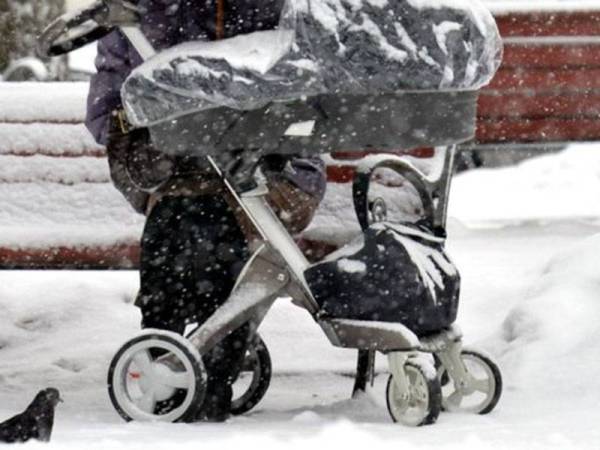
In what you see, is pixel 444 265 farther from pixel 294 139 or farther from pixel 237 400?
pixel 237 400

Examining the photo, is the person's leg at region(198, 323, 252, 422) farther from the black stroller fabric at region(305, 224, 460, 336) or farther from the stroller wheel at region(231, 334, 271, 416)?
the stroller wheel at region(231, 334, 271, 416)

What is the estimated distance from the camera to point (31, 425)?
14.7 feet

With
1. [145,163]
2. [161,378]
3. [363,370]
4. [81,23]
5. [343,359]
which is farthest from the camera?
[343,359]

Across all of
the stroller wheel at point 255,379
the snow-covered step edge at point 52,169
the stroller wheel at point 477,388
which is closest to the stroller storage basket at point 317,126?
the stroller wheel at point 477,388

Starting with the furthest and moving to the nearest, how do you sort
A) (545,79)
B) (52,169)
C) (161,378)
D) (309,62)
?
1. (545,79)
2. (52,169)
3. (161,378)
4. (309,62)

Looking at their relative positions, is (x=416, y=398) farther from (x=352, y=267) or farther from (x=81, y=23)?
(x=81, y=23)

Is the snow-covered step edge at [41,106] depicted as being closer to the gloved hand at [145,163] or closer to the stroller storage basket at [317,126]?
the gloved hand at [145,163]

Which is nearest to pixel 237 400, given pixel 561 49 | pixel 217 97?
pixel 217 97

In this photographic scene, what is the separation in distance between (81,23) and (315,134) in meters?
0.77

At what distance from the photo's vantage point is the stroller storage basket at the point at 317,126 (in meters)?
4.71

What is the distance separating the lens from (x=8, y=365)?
6.61m

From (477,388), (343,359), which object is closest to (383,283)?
(477,388)

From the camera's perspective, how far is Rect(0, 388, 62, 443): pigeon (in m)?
4.43

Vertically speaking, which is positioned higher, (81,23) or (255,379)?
(81,23)
